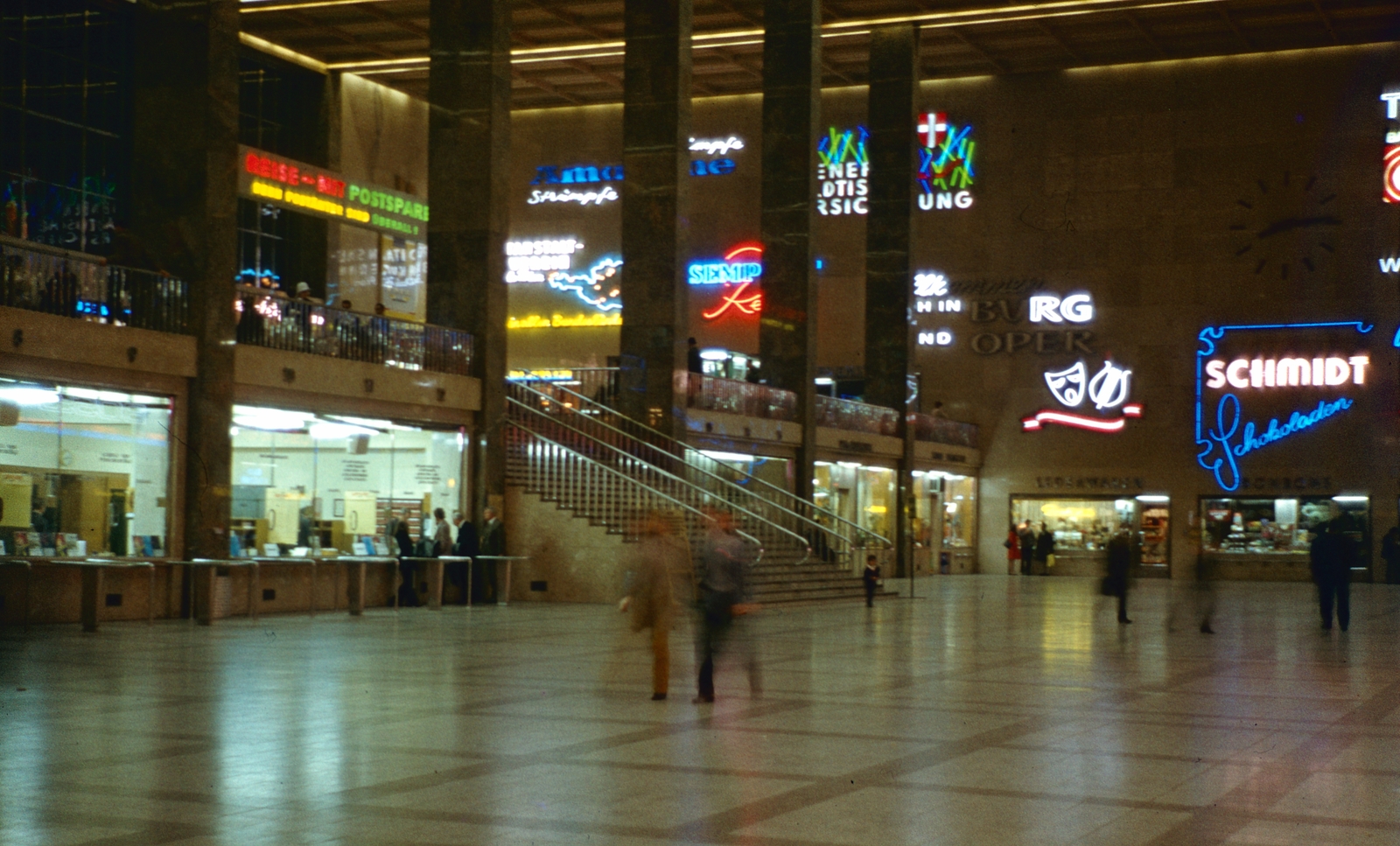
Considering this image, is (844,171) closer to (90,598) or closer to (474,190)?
(474,190)

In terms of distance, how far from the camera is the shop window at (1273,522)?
42.0m

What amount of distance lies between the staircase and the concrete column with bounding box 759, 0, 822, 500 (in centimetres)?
422

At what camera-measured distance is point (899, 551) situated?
4066 cm

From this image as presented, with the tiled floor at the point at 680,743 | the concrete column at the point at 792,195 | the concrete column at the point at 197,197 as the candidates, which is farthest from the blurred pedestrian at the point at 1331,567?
the concrete column at the point at 792,195

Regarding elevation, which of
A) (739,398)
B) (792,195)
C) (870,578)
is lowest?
(870,578)

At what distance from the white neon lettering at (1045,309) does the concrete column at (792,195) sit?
1080cm

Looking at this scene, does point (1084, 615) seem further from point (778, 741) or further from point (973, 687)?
point (778, 741)

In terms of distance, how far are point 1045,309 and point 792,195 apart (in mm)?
11768

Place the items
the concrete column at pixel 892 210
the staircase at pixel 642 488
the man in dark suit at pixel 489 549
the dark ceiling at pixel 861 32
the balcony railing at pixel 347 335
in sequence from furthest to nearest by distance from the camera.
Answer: the concrete column at pixel 892 210
the dark ceiling at pixel 861 32
the staircase at pixel 642 488
the man in dark suit at pixel 489 549
the balcony railing at pixel 347 335

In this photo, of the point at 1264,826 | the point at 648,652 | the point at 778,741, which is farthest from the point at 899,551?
the point at 1264,826

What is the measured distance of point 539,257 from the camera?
48.4 metres

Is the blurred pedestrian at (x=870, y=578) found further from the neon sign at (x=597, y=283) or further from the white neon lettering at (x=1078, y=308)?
the neon sign at (x=597, y=283)

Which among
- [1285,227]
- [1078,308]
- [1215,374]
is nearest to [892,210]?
[1078,308]

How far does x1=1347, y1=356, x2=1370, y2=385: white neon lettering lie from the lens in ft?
137
